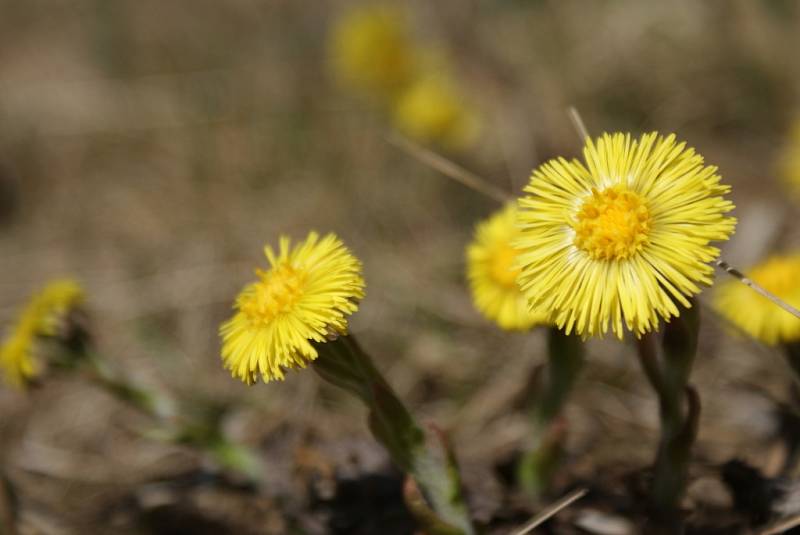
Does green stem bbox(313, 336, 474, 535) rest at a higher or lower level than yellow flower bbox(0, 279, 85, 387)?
lower

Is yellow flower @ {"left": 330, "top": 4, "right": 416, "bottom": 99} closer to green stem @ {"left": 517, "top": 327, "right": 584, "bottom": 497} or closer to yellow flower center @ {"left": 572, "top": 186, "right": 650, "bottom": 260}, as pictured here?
green stem @ {"left": 517, "top": 327, "right": 584, "bottom": 497}

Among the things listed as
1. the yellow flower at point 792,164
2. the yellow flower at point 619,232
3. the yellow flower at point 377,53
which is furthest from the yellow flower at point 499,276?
the yellow flower at point 377,53

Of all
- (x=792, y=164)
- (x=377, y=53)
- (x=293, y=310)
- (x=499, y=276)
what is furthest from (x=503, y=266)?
(x=377, y=53)

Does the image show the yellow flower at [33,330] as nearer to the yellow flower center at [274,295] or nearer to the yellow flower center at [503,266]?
the yellow flower center at [274,295]

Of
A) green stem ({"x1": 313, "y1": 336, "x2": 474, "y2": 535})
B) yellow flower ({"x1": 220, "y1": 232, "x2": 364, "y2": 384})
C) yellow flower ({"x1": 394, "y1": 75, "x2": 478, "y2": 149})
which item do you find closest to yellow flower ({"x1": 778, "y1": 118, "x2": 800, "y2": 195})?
yellow flower ({"x1": 394, "y1": 75, "x2": 478, "y2": 149})

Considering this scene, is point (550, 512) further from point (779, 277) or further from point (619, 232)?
point (779, 277)
